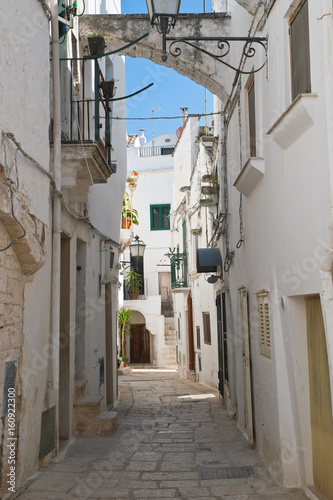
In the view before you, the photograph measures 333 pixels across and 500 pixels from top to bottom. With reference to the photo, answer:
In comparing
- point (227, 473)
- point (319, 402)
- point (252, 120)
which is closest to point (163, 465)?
point (227, 473)

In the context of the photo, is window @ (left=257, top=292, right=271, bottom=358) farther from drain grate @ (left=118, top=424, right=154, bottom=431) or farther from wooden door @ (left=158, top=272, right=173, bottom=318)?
wooden door @ (left=158, top=272, right=173, bottom=318)

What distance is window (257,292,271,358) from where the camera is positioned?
644 cm

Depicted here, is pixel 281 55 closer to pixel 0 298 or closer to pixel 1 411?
pixel 0 298

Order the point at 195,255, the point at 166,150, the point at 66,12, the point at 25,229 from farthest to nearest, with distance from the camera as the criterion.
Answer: the point at 166,150 → the point at 195,255 → the point at 66,12 → the point at 25,229

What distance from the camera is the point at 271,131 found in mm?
5457

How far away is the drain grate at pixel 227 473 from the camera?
240 inches

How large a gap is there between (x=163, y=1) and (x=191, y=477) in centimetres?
478

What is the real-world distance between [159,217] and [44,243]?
26.0m

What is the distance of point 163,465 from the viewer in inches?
263

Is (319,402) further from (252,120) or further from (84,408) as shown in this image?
(84,408)

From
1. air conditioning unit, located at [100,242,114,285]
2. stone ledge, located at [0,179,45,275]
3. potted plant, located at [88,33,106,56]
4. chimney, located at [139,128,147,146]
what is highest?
chimney, located at [139,128,147,146]

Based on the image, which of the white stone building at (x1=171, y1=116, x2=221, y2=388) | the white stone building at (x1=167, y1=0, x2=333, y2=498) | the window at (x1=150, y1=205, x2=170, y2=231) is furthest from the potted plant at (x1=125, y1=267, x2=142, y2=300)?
the white stone building at (x1=167, y1=0, x2=333, y2=498)

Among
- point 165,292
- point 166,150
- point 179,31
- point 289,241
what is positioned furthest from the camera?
point 166,150

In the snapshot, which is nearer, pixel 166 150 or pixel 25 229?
pixel 25 229
